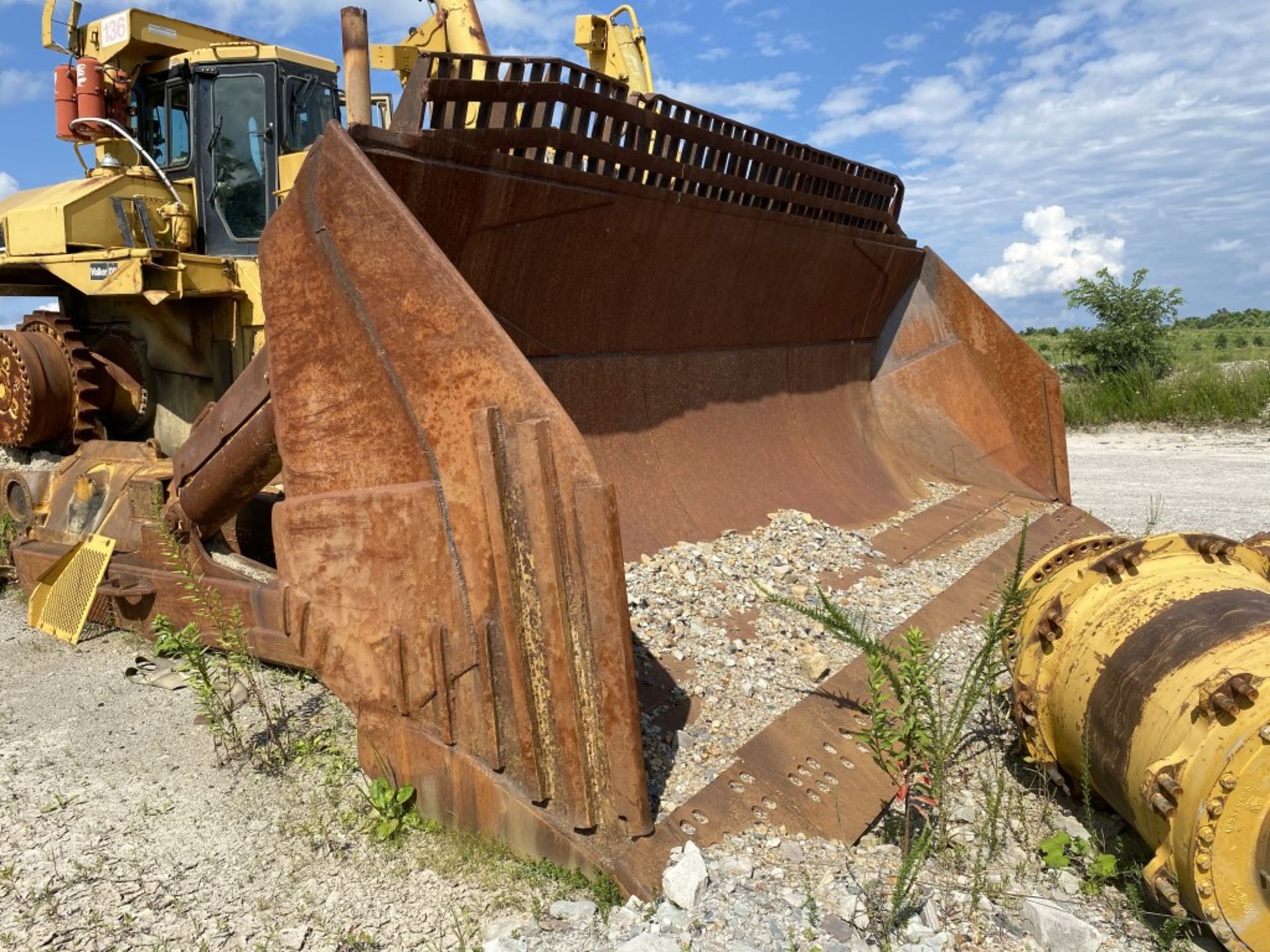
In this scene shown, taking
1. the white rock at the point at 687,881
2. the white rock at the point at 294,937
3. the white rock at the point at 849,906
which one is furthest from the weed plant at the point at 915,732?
the white rock at the point at 294,937

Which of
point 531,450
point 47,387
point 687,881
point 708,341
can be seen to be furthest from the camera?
point 47,387

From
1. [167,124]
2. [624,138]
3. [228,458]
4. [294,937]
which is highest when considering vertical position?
[167,124]

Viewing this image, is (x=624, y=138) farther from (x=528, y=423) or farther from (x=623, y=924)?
(x=623, y=924)

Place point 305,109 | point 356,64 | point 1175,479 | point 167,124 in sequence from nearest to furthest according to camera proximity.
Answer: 1. point 356,64
2. point 305,109
3. point 167,124
4. point 1175,479

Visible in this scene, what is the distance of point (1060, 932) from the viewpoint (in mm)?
2012

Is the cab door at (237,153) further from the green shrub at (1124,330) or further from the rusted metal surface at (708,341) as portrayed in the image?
the green shrub at (1124,330)

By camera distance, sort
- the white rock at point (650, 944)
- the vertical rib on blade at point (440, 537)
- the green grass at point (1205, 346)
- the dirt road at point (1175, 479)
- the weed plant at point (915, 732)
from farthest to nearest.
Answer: the green grass at point (1205, 346) → the dirt road at point (1175, 479) → the weed plant at point (915, 732) → the vertical rib on blade at point (440, 537) → the white rock at point (650, 944)

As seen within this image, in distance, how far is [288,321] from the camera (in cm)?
247

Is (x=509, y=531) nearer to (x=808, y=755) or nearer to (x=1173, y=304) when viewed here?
(x=808, y=755)

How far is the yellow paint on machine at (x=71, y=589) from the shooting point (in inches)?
149

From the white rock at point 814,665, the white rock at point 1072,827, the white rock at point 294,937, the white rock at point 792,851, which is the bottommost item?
the white rock at point 294,937

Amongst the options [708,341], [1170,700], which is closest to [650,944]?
[1170,700]

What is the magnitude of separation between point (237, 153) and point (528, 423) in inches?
166

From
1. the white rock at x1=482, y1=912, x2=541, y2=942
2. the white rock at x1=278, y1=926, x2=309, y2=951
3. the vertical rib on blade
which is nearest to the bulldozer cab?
the vertical rib on blade
